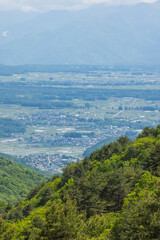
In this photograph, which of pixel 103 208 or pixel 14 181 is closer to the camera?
pixel 103 208

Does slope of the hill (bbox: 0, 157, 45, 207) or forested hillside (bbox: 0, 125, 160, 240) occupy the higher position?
forested hillside (bbox: 0, 125, 160, 240)

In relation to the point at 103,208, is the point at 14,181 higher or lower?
lower

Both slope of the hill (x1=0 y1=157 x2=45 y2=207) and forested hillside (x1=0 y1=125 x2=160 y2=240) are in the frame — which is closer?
forested hillside (x1=0 y1=125 x2=160 y2=240)

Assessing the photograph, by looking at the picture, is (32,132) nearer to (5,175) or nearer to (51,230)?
(5,175)

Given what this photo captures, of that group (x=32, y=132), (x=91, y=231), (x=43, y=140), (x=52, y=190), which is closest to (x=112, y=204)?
(x=91, y=231)
